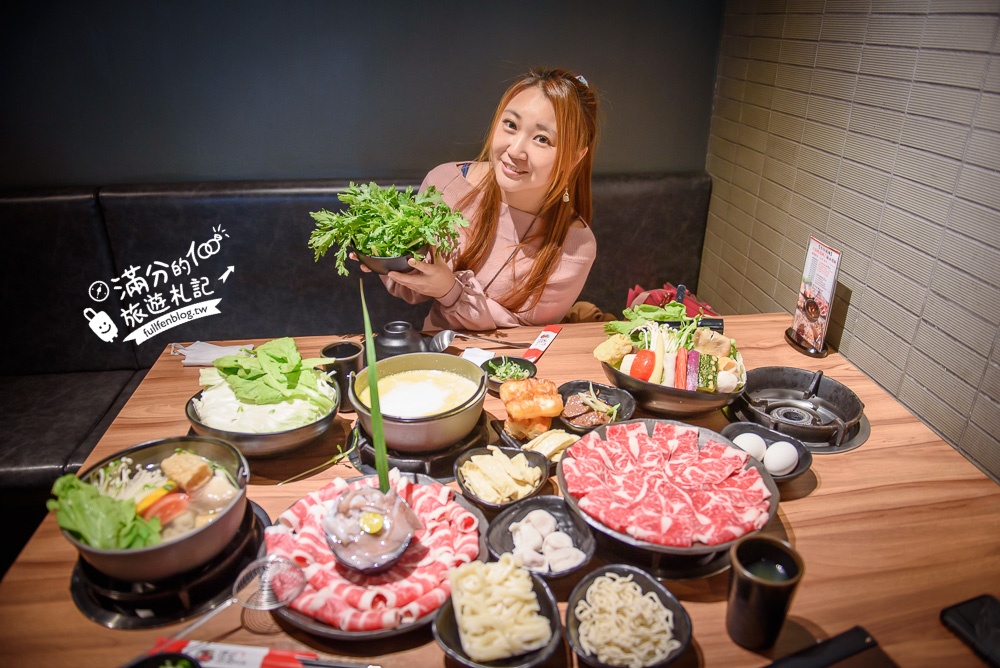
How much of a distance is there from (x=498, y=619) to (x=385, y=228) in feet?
3.80

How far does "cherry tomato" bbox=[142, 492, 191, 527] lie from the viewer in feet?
3.94

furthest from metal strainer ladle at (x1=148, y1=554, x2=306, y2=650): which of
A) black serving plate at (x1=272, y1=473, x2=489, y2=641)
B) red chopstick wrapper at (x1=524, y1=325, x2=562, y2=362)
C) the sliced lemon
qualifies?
red chopstick wrapper at (x1=524, y1=325, x2=562, y2=362)

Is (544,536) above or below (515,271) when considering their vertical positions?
below

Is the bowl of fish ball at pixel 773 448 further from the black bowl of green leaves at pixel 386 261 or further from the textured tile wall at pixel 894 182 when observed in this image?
the black bowl of green leaves at pixel 386 261

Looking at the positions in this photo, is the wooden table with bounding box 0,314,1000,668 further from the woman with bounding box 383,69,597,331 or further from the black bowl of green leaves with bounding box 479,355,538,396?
the woman with bounding box 383,69,597,331

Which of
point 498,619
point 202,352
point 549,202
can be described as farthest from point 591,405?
point 202,352

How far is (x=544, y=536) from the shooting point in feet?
4.21

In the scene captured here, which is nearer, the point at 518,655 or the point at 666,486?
the point at 518,655

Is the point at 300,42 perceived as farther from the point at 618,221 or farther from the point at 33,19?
the point at 618,221

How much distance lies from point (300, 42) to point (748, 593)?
9.41 ft

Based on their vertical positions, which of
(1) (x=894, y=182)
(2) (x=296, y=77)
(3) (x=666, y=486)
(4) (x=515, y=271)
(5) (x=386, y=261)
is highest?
(2) (x=296, y=77)

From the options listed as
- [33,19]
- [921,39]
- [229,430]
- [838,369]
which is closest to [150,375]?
[229,430]

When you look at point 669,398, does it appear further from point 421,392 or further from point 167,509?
point 167,509

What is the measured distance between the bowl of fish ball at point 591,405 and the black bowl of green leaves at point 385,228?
59 centimetres
